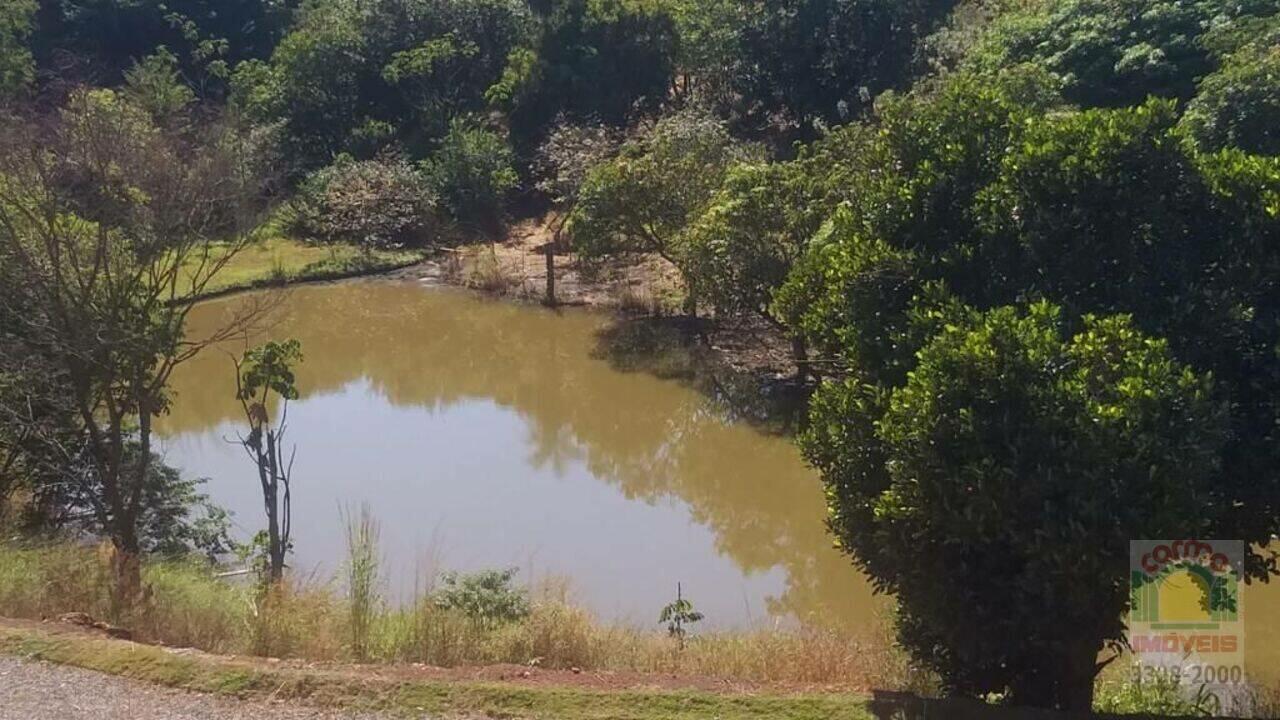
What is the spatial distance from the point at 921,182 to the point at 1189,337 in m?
1.45

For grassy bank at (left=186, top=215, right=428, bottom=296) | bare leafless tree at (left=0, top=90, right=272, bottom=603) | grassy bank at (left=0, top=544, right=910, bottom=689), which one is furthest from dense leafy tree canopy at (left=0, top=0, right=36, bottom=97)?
grassy bank at (left=0, top=544, right=910, bottom=689)

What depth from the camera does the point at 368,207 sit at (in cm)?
2536

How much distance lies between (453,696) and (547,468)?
9077 millimetres

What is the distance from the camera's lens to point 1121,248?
5.53 m

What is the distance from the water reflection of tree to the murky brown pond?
4 cm

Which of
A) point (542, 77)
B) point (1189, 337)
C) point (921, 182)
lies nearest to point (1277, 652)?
point (1189, 337)

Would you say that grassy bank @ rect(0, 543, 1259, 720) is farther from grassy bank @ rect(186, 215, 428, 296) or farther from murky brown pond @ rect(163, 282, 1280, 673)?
grassy bank @ rect(186, 215, 428, 296)

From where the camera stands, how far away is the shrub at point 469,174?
26.0 meters

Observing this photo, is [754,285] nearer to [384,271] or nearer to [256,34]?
[384,271]

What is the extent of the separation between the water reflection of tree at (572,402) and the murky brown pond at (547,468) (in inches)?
1.4

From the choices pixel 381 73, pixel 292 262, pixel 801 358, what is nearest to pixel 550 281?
pixel 292 262

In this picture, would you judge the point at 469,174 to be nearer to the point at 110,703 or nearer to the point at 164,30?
the point at 164,30

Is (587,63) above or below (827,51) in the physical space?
above

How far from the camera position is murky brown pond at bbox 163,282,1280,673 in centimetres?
1105
